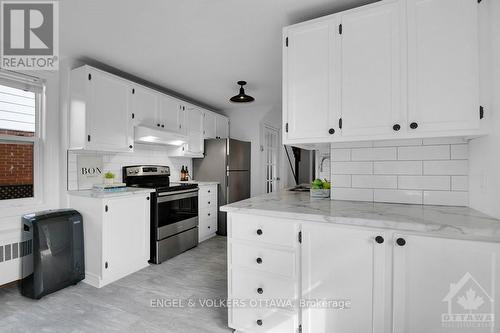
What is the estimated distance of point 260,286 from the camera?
1574 millimetres

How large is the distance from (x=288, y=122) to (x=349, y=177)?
0.68 m

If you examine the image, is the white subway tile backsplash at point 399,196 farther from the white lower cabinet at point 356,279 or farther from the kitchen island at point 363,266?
the white lower cabinet at point 356,279

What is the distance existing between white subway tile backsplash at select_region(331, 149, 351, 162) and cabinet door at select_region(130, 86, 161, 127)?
257cm

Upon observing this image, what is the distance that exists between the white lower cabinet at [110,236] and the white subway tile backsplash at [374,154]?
2.46m

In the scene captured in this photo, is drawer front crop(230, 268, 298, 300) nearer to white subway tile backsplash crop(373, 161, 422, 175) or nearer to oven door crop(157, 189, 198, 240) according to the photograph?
white subway tile backsplash crop(373, 161, 422, 175)

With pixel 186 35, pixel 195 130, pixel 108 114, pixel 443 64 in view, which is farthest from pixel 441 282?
pixel 195 130

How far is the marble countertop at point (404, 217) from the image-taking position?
1.12m

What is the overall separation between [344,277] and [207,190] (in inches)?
123

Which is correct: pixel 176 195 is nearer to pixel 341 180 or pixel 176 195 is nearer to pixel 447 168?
pixel 341 180

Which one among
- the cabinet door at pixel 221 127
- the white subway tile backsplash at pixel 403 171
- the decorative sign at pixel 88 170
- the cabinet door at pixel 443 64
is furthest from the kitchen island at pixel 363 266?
the cabinet door at pixel 221 127

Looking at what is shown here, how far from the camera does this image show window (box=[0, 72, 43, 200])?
2.52 m

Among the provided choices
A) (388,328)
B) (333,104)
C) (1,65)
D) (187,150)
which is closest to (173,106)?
→ (187,150)

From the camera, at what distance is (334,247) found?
137cm

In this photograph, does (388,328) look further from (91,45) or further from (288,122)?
(91,45)
